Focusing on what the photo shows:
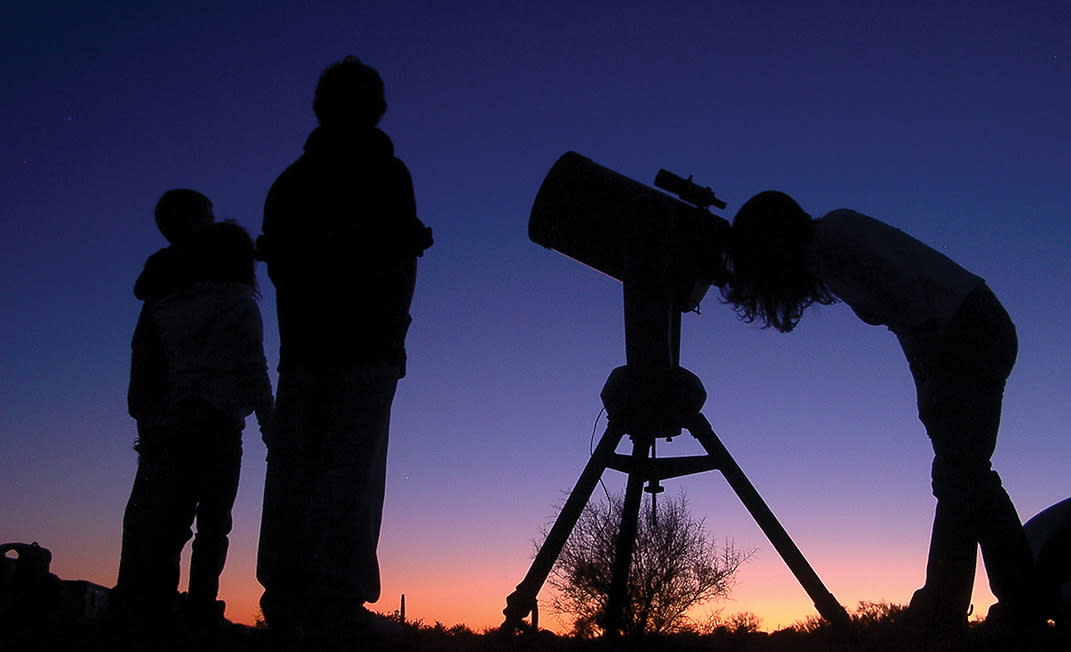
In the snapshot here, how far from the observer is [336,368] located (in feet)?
9.48

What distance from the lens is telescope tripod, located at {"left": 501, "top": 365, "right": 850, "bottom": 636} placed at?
14.5ft

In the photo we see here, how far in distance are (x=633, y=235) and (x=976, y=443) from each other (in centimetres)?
213

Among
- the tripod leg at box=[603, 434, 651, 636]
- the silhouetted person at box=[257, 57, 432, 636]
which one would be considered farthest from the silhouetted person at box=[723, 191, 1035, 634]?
the silhouetted person at box=[257, 57, 432, 636]

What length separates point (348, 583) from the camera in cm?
271

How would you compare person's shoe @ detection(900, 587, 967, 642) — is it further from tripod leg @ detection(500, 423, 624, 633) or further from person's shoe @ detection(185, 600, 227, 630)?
person's shoe @ detection(185, 600, 227, 630)

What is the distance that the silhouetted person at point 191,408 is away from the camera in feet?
11.2

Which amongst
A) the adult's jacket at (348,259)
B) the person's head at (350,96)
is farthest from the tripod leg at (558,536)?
the person's head at (350,96)

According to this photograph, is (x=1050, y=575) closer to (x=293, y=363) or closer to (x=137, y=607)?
(x=293, y=363)

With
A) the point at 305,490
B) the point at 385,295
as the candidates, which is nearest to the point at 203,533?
the point at 305,490

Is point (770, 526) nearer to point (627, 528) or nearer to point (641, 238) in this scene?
point (627, 528)

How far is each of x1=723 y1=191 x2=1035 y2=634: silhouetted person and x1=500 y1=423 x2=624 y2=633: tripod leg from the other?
1.53m

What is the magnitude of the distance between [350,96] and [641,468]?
8.32 feet

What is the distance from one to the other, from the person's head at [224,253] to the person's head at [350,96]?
0.81 metres

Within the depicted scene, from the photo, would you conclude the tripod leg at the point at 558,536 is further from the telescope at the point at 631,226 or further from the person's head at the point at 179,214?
the person's head at the point at 179,214
